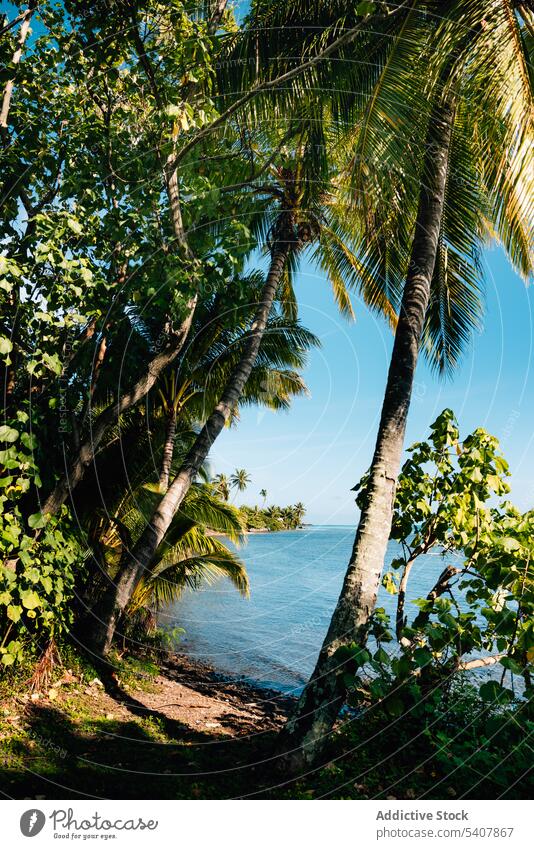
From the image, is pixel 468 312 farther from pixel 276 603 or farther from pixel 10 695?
pixel 276 603

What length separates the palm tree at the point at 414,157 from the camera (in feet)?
12.8

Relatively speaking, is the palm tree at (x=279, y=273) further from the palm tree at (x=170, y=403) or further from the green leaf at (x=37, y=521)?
the green leaf at (x=37, y=521)

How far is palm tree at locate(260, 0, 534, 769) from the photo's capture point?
389 cm

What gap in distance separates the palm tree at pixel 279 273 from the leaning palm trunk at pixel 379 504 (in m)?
2.09

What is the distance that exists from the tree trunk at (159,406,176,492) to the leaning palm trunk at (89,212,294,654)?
1661 mm

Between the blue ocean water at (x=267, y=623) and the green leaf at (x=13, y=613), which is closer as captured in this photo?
the green leaf at (x=13, y=613)

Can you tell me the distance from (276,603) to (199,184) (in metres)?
20.0

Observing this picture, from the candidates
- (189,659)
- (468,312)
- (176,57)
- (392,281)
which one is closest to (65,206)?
(176,57)

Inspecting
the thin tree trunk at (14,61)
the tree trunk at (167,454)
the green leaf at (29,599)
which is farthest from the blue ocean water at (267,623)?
the thin tree trunk at (14,61)

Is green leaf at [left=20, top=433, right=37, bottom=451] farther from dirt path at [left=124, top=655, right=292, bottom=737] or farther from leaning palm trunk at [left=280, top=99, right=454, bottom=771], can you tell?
dirt path at [left=124, top=655, right=292, bottom=737]

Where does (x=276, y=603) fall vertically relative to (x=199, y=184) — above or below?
below

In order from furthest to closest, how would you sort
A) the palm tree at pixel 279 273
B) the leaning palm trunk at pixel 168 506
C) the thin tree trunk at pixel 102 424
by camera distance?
the palm tree at pixel 279 273
the leaning palm trunk at pixel 168 506
the thin tree trunk at pixel 102 424

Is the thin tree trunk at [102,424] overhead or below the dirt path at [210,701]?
overhead

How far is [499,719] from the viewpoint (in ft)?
11.2
